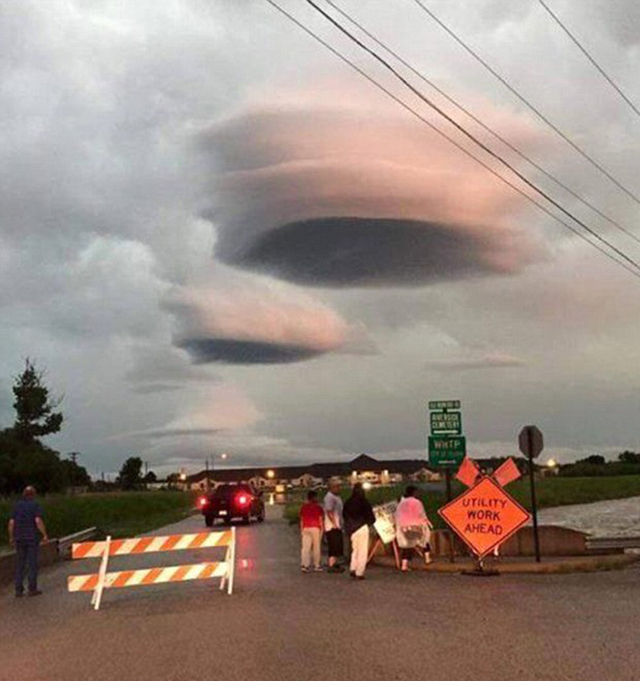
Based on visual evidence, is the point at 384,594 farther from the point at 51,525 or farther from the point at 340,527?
the point at 51,525

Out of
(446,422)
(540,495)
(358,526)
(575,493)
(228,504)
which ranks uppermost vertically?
(575,493)

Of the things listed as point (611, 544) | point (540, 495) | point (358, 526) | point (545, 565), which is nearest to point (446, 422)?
point (611, 544)

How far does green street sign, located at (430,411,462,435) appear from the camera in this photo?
23312 mm

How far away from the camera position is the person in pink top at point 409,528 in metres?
19.4

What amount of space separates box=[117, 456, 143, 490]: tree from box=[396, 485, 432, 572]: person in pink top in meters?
161

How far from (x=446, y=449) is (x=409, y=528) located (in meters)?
3.97

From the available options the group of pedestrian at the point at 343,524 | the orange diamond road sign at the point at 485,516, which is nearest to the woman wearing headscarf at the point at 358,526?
the group of pedestrian at the point at 343,524

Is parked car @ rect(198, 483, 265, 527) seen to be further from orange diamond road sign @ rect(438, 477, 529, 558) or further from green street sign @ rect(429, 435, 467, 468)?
orange diamond road sign @ rect(438, 477, 529, 558)

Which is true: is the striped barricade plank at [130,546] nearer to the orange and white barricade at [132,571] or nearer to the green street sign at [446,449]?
the orange and white barricade at [132,571]

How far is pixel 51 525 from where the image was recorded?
5103cm

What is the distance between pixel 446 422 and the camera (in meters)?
23.4

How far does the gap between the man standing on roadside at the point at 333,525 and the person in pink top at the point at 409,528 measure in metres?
1.19

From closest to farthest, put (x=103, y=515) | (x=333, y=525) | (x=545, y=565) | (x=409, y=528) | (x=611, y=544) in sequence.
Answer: (x=545, y=565)
(x=409, y=528)
(x=333, y=525)
(x=611, y=544)
(x=103, y=515)

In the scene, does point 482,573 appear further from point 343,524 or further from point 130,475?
point 130,475
